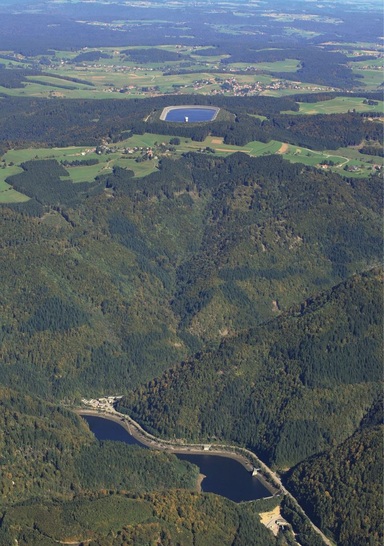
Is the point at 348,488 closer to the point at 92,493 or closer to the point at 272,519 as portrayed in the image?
the point at 272,519

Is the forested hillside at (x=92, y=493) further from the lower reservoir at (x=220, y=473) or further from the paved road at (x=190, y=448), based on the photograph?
the paved road at (x=190, y=448)

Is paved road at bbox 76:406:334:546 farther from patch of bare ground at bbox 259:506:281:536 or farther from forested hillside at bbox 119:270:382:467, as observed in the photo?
patch of bare ground at bbox 259:506:281:536

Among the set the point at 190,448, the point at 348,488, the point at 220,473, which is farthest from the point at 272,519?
the point at 190,448

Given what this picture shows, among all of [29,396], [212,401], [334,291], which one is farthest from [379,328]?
[29,396]

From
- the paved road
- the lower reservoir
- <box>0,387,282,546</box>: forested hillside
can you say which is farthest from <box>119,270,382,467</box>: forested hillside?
<box>0,387,282,546</box>: forested hillside

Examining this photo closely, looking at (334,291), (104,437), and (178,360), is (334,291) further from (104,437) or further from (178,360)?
(104,437)

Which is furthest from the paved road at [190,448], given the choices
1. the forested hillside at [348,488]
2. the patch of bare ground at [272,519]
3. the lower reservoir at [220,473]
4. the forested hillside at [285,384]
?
the patch of bare ground at [272,519]
